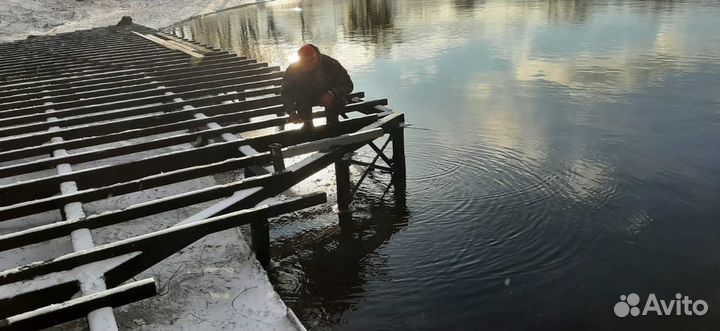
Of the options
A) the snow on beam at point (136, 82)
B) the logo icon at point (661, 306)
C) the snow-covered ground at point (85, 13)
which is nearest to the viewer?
the logo icon at point (661, 306)

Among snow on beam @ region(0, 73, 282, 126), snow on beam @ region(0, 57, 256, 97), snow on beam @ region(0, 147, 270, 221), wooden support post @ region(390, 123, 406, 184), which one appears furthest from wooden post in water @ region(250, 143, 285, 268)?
snow on beam @ region(0, 57, 256, 97)

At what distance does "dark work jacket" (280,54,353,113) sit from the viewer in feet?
26.1

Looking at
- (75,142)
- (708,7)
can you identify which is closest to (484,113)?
(75,142)

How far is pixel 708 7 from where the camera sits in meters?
26.8

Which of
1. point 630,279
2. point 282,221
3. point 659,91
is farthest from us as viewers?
point 659,91

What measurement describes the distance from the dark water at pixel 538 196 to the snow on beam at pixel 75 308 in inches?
93.2

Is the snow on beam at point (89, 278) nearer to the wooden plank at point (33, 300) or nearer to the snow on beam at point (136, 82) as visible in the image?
the wooden plank at point (33, 300)

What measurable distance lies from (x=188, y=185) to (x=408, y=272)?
126 inches

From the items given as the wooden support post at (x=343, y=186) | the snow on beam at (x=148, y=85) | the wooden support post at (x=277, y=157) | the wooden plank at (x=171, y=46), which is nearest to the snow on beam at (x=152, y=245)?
the wooden support post at (x=277, y=157)

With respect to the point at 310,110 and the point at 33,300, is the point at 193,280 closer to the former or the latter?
the point at 33,300

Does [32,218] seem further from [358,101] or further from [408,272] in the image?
[358,101]

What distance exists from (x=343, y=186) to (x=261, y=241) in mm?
2459

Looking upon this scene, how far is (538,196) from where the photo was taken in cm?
895

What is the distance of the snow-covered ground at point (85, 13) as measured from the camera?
30406 mm
